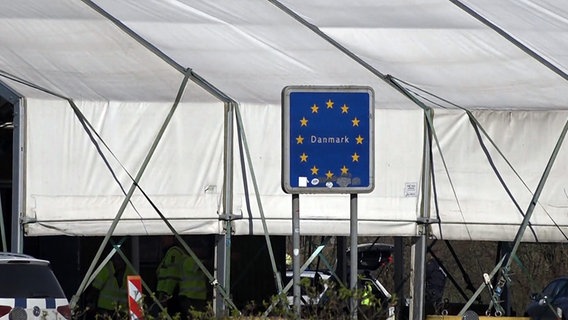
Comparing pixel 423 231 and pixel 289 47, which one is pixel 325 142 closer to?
pixel 423 231

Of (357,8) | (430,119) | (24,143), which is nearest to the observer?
(24,143)

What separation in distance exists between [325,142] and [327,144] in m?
0.02

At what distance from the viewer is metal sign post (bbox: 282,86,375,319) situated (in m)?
9.70

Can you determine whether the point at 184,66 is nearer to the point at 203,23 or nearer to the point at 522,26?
the point at 203,23

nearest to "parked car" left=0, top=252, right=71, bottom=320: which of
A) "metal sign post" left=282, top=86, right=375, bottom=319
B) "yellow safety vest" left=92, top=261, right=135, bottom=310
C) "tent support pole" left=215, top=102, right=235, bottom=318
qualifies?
"tent support pole" left=215, top=102, right=235, bottom=318

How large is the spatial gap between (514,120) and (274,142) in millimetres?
3176

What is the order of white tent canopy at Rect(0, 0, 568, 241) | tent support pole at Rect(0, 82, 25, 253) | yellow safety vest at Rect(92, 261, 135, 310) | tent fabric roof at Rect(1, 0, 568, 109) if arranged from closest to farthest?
tent support pole at Rect(0, 82, 25, 253) → white tent canopy at Rect(0, 0, 568, 241) → tent fabric roof at Rect(1, 0, 568, 109) → yellow safety vest at Rect(92, 261, 135, 310)

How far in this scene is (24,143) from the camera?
51.8ft

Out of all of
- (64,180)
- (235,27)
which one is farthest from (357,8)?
(64,180)

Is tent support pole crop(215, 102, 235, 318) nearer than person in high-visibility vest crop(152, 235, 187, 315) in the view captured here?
Yes

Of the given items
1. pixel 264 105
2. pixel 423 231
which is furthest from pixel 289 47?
pixel 423 231

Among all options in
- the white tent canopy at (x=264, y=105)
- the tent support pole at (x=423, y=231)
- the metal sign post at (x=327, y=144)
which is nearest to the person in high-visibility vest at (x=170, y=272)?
the white tent canopy at (x=264, y=105)

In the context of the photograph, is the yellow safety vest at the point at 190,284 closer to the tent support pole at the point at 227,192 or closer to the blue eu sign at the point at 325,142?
the tent support pole at the point at 227,192

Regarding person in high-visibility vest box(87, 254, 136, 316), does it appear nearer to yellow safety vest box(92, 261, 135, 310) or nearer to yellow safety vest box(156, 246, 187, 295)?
yellow safety vest box(92, 261, 135, 310)
